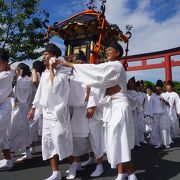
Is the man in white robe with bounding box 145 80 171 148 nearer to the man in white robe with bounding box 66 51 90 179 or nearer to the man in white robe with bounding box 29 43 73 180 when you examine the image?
the man in white robe with bounding box 66 51 90 179

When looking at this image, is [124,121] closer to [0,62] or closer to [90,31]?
[0,62]

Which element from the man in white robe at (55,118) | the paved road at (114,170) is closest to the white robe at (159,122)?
the paved road at (114,170)

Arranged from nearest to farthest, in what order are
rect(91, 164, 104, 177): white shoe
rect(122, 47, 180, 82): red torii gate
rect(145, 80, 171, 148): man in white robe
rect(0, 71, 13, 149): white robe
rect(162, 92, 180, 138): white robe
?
rect(91, 164, 104, 177): white shoe, rect(0, 71, 13, 149): white robe, rect(145, 80, 171, 148): man in white robe, rect(162, 92, 180, 138): white robe, rect(122, 47, 180, 82): red torii gate

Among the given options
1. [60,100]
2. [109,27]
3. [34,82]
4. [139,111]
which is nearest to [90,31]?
[109,27]

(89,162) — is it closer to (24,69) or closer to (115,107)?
(115,107)

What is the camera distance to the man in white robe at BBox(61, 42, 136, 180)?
3.37 meters

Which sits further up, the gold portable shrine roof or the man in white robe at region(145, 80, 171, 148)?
the gold portable shrine roof

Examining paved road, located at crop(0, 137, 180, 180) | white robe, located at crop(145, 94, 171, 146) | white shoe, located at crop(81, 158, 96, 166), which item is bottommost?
paved road, located at crop(0, 137, 180, 180)

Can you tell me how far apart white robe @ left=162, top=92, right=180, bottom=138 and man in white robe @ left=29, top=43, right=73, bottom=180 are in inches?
170

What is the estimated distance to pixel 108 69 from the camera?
3434 mm

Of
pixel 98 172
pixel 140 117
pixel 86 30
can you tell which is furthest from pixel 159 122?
pixel 98 172

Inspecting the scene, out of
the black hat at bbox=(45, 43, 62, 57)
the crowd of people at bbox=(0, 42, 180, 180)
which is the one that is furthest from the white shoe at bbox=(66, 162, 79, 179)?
the black hat at bbox=(45, 43, 62, 57)

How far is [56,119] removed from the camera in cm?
358

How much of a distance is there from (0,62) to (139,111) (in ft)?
13.9
